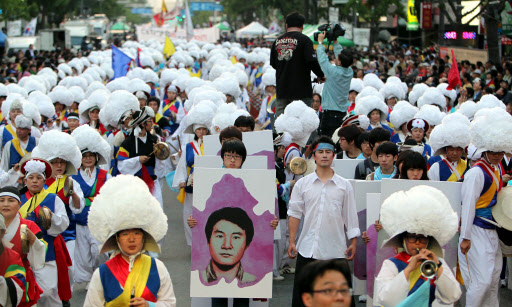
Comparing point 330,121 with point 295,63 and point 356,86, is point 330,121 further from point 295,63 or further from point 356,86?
point 356,86

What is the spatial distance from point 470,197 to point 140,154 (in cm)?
451

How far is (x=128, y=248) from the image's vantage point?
5059mm

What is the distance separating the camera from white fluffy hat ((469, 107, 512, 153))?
710cm

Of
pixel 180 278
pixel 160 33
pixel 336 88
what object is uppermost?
pixel 160 33

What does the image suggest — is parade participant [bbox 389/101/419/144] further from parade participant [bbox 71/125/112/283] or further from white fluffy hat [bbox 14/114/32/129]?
white fluffy hat [bbox 14/114/32/129]

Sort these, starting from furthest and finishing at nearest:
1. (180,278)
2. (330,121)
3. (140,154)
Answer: (330,121), (140,154), (180,278)

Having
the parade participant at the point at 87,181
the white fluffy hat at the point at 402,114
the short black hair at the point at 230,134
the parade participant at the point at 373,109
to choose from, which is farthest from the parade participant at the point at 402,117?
the parade participant at the point at 87,181

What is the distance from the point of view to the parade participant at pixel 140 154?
9945mm

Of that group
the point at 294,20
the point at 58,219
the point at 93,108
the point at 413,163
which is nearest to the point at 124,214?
the point at 58,219

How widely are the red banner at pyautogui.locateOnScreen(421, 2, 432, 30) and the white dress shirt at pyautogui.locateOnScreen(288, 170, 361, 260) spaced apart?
118 ft

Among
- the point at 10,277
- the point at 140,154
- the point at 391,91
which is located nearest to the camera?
the point at 10,277

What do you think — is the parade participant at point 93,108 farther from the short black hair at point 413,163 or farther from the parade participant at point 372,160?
the short black hair at point 413,163

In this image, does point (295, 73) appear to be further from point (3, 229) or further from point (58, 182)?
point (3, 229)

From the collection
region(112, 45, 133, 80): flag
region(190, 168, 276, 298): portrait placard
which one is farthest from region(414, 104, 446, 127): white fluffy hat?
region(112, 45, 133, 80): flag
